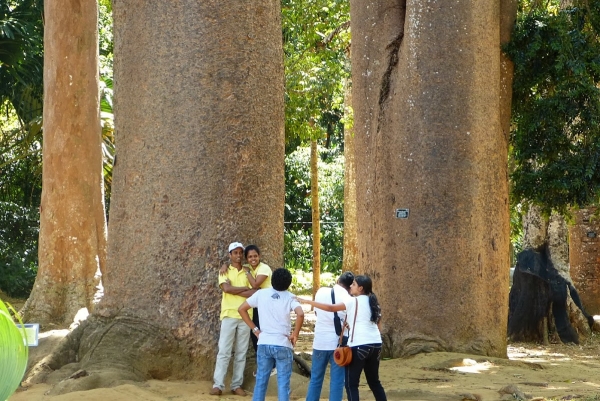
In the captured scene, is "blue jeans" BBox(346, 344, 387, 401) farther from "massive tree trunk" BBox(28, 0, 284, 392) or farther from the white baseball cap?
"massive tree trunk" BBox(28, 0, 284, 392)

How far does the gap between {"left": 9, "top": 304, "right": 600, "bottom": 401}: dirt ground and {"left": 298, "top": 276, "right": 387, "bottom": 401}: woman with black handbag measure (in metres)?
1.24

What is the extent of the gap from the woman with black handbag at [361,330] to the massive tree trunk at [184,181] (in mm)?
1803

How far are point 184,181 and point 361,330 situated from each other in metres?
2.45

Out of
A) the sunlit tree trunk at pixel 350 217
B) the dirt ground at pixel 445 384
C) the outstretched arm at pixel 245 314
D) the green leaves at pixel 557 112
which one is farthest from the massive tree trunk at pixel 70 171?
the sunlit tree trunk at pixel 350 217

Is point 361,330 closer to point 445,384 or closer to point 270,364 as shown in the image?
point 270,364

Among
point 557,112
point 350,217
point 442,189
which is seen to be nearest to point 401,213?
point 442,189

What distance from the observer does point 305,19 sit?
18.8 m

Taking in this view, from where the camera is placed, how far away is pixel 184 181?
27.8ft

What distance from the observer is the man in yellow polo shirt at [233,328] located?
8047mm

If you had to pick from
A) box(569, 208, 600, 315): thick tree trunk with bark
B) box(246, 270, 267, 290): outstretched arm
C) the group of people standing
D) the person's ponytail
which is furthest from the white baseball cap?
box(569, 208, 600, 315): thick tree trunk with bark

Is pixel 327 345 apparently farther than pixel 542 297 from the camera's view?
No

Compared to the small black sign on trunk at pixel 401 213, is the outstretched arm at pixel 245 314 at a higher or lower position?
lower

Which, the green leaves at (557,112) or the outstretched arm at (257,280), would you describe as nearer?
the outstretched arm at (257,280)

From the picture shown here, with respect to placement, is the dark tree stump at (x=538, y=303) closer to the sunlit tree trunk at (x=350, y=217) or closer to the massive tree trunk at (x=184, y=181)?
the sunlit tree trunk at (x=350, y=217)
